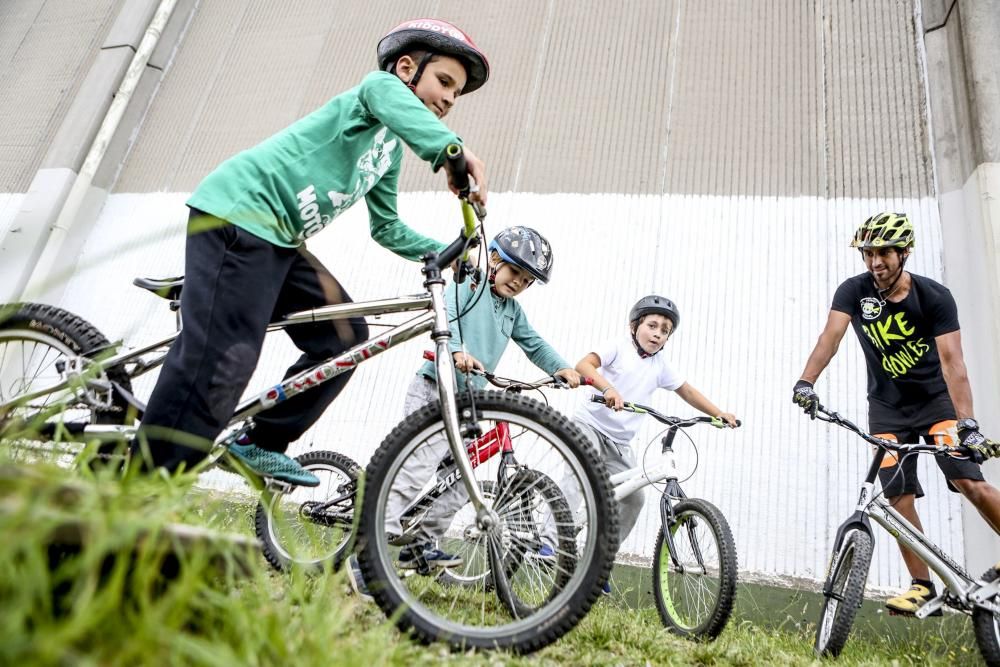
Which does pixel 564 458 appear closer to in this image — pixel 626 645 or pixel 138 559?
pixel 626 645

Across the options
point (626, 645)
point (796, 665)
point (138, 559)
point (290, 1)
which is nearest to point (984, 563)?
point (796, 665)

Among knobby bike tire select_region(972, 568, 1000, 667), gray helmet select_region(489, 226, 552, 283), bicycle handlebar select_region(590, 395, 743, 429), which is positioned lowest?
knobby bike tire select_region(972, 568, 1000, 667)

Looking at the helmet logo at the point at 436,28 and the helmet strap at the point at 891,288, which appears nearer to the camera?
the helmet logo at the point at 436,28

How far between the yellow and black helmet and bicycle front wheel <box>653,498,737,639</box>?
159 cm

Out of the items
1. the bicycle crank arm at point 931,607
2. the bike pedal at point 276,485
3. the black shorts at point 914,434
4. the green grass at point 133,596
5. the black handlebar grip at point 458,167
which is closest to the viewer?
the green grass at point 133,596

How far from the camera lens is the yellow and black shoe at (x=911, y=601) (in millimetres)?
3328

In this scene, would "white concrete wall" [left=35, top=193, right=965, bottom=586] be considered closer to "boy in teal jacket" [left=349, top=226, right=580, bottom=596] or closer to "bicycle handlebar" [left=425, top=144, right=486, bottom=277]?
"boy in teal jacket" [left=349, top=226, right=580, bottom=596]

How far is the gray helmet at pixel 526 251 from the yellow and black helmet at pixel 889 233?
5.53 ft

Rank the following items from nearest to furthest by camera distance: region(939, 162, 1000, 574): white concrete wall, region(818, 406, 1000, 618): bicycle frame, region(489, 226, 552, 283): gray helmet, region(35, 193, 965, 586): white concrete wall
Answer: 1. region(818, 406, 1000, 618): bicycle frame
2. region(489, 226, 552, 283): gray helmet
3. region(939, 162, 1000, 574): white concrete wall
4. region(35, 193, 965, 586): white concrete wall

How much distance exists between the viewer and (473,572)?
8.11ft

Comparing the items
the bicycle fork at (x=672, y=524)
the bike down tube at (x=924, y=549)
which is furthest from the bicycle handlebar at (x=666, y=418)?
the bike down tube at (x=924, y=549)

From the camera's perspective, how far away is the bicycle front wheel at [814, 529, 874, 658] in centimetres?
291

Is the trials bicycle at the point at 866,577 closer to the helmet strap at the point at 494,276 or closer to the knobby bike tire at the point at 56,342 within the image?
the helmet strap at the point at 494,276

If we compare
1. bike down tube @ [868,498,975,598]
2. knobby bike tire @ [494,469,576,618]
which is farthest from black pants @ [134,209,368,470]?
bike down tube @ [868,498,975,598]
